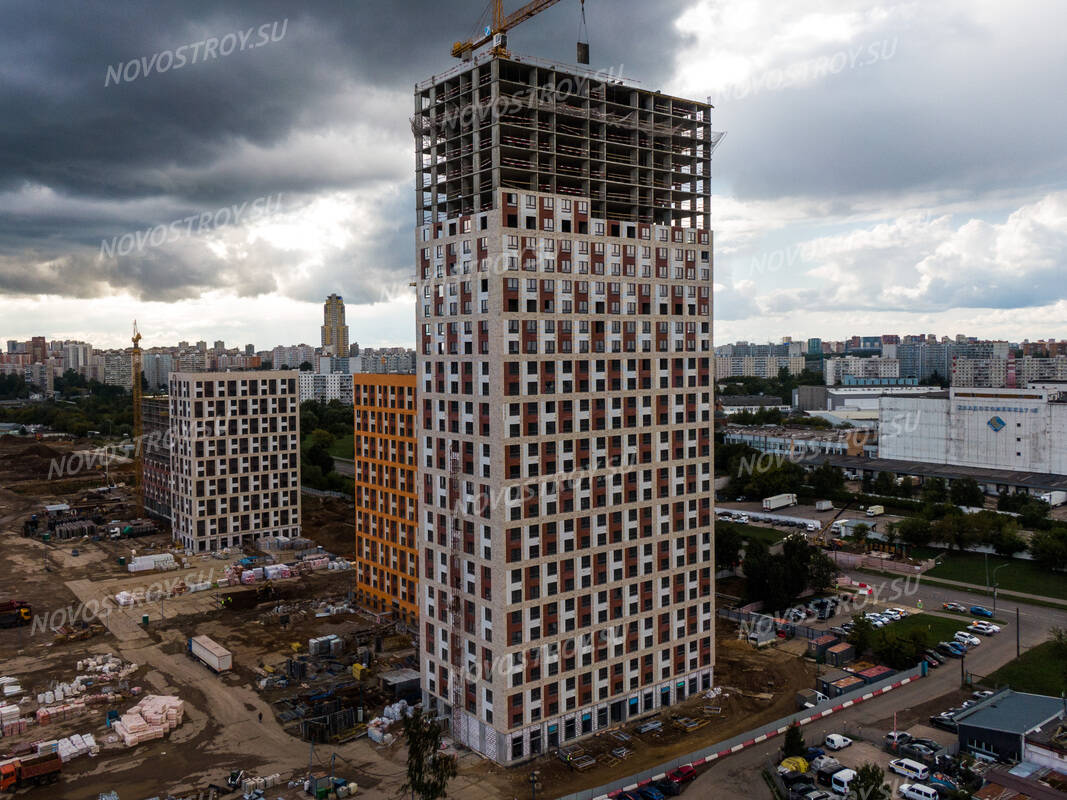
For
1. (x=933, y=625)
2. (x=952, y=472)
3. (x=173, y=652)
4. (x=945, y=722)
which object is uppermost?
(x=952, y=472)

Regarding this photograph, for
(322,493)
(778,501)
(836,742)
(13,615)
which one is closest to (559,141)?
(836,742)

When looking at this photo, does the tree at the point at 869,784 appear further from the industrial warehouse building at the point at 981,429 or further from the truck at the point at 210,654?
the industrial warehouse building at the point at 981,429

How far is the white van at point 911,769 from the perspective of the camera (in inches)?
1921

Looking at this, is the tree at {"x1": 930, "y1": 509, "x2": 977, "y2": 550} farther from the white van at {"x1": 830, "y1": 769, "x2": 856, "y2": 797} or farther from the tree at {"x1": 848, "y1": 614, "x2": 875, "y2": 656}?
the white van at {"x1": 830, "y1": 769, "x2": 856, "y2": 797}

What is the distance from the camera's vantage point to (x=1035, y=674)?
2574 inches

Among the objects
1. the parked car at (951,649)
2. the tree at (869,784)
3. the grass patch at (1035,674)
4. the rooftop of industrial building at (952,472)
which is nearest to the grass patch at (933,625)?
the parked car at (951,649)

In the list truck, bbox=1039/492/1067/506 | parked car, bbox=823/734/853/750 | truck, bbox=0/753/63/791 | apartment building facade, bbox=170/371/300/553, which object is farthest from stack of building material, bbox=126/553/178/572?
truck, bbox=1039/492/1067/506

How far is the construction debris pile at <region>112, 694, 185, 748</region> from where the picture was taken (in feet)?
184

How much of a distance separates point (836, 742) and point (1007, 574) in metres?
57.1

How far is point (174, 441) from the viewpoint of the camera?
118125 millimetres

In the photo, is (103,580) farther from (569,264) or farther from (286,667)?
(569,264)

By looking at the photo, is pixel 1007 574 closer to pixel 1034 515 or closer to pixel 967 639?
pixel 1034 515

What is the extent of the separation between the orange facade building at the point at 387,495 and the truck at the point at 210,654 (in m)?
17.2

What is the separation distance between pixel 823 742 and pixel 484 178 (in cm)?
4757
